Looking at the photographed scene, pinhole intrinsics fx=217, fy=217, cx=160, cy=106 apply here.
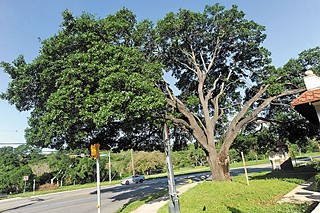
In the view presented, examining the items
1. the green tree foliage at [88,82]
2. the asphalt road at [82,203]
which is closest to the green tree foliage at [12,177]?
the asphalt road at [82,203]

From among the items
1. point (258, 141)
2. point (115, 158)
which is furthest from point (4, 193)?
point (258, 141)

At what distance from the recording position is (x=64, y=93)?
8828 mm

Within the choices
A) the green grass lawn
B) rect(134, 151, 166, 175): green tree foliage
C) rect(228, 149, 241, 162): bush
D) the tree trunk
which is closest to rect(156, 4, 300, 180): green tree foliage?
the tree trunk

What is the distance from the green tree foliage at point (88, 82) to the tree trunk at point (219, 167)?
5302mm

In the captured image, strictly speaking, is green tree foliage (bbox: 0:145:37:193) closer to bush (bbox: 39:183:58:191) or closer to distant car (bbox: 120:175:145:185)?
bush (bbox: 39:183:58:191)

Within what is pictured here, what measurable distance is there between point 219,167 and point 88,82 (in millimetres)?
9347

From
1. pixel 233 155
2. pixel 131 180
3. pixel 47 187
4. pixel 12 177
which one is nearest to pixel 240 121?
pixel 131 180

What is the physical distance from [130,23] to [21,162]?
39394mm

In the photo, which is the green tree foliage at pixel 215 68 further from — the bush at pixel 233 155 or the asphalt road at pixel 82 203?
the bush at pixel 233 155

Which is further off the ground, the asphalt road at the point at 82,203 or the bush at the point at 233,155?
the bush at the point at 233,155

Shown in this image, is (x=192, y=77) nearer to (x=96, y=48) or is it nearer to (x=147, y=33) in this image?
(x=147, y=33)

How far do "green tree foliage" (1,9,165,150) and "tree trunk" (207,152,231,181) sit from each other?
209 inches

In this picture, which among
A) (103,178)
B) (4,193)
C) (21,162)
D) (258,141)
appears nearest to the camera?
(258,141)

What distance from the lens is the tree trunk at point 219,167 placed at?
13.5 metres
